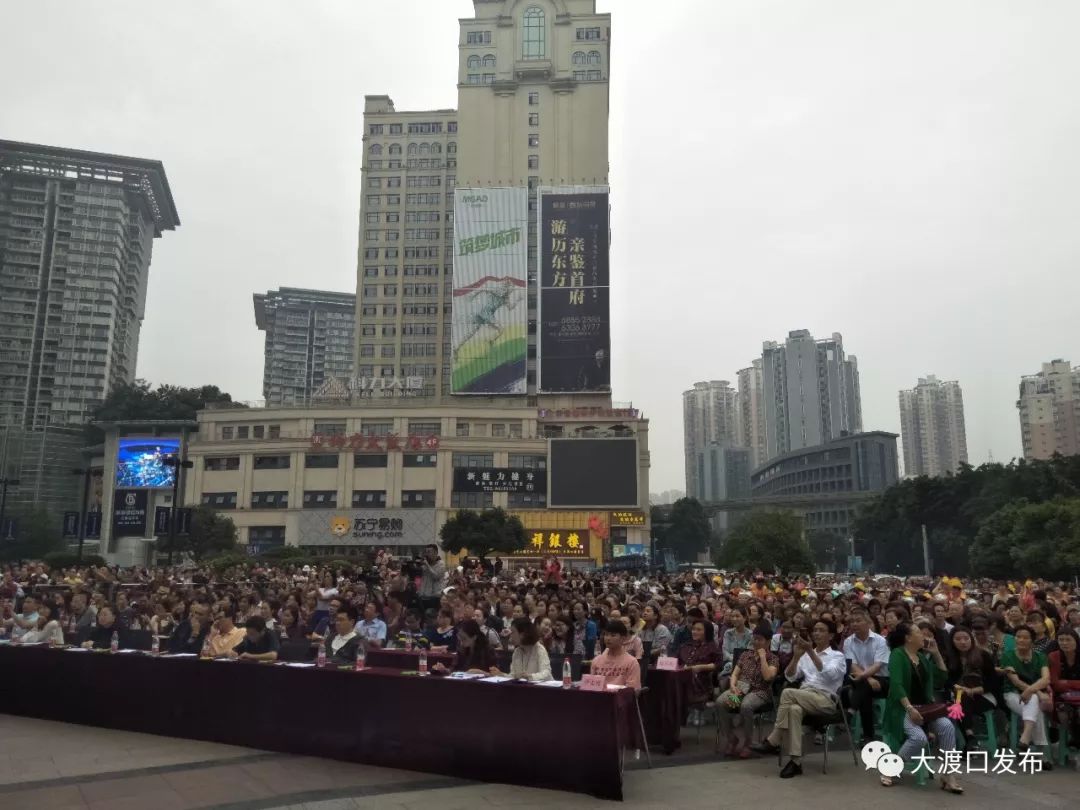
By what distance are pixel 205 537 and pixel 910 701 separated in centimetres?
5485

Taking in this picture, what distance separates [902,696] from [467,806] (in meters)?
3.78

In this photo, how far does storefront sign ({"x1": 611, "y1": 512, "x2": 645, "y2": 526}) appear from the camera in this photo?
6056 centimetres

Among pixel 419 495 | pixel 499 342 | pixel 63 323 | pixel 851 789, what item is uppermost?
pixel 63 323

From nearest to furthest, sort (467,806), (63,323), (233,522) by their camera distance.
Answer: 1. (467,806)
2. (233,522)
3. (63,323)

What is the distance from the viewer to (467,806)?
235 inches

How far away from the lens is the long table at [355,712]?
631cm

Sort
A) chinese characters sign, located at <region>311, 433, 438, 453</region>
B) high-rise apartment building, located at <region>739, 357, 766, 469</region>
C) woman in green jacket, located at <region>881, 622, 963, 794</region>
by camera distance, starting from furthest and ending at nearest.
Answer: high-rise apartment building, located at <region>739, 357, 766, 469</region> → chinese characters sign, located at <region>311, 433, 438, 453</region> → woman in green jacket, located at <region>881, 622, 963, 794</region>

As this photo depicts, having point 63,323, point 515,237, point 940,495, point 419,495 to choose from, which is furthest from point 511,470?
point 63,323

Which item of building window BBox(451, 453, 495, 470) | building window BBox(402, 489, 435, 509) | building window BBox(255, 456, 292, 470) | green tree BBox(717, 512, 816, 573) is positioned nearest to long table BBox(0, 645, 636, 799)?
green tree BBox(717, 512, 816, 573)

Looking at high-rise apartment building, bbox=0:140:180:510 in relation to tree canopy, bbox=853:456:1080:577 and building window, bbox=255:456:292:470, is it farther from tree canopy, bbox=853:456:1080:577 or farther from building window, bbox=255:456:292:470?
tree canopy, bbox=853:456:1080:577

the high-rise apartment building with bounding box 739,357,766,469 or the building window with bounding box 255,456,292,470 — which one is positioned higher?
the high-rise apartment building with bounding box 739,357,766,469

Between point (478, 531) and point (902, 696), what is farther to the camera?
point (478, 531)

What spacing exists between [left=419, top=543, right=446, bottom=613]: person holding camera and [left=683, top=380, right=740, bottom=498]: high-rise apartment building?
139680 mm

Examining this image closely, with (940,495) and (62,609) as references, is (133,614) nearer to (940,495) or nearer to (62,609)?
(62,609)
